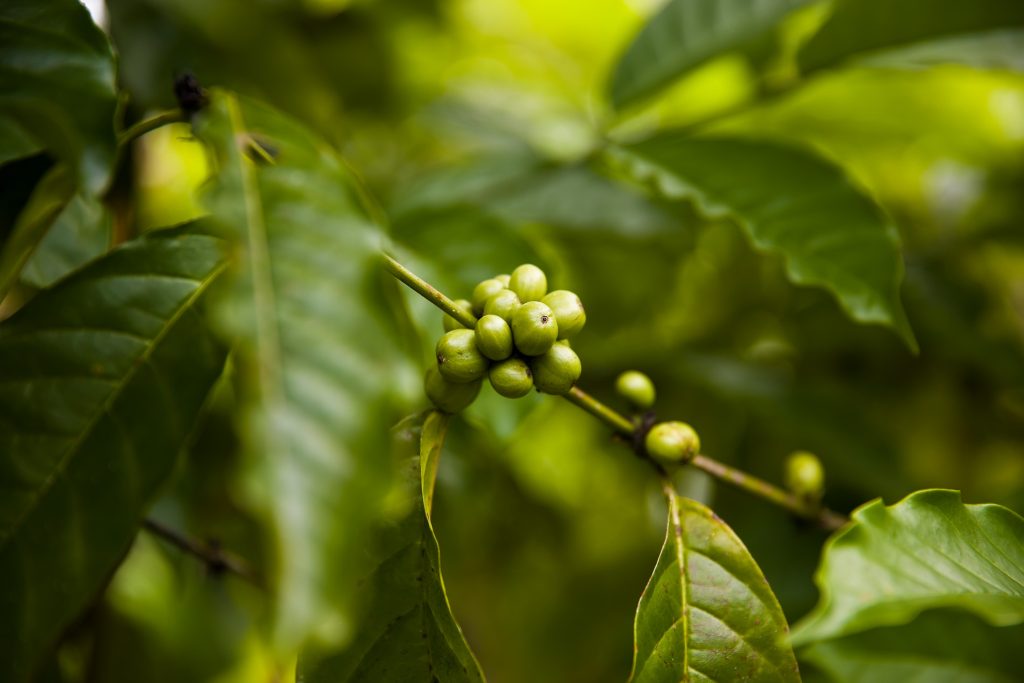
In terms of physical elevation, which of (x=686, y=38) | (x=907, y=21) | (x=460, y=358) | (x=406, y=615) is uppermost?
(x=907, y=21)

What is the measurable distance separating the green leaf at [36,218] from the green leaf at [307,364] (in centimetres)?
26

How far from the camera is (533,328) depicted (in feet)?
2.71

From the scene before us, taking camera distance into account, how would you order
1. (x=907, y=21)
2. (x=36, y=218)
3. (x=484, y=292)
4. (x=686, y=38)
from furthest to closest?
(x=686, y=38) < (x=907, y=21) < (x=36, y=218) < (x=484, y=292)

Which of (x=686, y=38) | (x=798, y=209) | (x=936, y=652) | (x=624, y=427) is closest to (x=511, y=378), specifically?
(x=624, y=427)

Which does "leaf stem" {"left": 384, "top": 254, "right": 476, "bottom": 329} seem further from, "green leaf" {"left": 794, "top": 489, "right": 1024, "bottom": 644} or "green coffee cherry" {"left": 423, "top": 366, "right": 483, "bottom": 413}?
"green leaf" {"left": 794, "top": 489, "right": 1024, "bottom": 644}


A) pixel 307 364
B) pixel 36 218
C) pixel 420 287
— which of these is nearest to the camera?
pixel 307 364

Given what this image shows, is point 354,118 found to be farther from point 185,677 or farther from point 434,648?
point 434,648

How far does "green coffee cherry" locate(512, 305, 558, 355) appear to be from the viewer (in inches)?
32.6

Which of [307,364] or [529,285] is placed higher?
[529,285]

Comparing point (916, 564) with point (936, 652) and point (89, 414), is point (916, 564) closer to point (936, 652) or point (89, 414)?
point (936, 652)

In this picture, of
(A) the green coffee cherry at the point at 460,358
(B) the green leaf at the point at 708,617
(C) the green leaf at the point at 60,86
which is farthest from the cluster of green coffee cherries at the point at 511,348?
(C) the green leaf at the point at 60,86

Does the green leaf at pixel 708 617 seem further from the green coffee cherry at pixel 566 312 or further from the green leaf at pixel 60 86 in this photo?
the green leaf at pixel 60 86

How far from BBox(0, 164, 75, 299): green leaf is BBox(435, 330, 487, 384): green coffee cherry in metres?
0.47

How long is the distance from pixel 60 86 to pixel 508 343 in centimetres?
54
